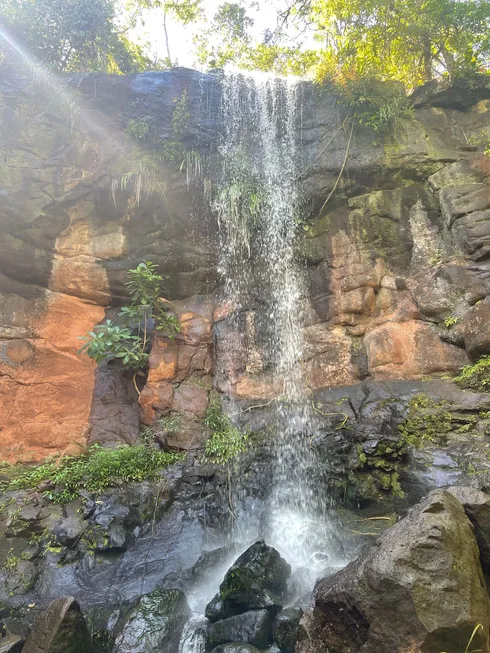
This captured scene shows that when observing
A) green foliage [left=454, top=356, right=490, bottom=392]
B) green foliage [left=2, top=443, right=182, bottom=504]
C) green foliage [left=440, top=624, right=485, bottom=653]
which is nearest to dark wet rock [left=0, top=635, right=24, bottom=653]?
green foliage [left=2, top=443, right=182, bottom=504]

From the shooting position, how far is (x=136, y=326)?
863 centimetres

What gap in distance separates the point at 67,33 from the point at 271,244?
24.2ft

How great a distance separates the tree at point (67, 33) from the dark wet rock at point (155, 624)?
10913mm

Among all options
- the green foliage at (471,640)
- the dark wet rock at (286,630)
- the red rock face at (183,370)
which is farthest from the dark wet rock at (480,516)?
the red rock face at (183,370)

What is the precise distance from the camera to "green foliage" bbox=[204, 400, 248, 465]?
6781mm

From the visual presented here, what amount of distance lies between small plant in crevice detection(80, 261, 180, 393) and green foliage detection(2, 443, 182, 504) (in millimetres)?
1650

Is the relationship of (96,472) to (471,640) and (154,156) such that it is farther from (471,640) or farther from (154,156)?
(154,156)

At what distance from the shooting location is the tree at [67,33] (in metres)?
9.30

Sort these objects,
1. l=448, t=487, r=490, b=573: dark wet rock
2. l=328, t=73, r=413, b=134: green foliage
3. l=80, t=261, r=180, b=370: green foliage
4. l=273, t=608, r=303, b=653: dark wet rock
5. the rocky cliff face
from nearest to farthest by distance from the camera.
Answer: l=448, t=487, r=490, b=573: dark wet rock, l=273, t=608, r=303, b=653: dark wet rock, the rocky cliff face, l=80, t=261, r=180, b=370: green foliage, l=328, t=73, r=413, b=134: green foliage

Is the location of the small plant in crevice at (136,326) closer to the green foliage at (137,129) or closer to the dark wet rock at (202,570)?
the green foliage at (137,129)

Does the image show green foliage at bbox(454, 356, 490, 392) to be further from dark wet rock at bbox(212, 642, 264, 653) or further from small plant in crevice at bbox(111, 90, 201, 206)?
small plant in crevice at bbox(111, 90, 201, 206)

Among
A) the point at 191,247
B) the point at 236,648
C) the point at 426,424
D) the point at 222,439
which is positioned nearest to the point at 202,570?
the point at 236,648

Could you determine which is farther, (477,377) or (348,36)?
(348,36)

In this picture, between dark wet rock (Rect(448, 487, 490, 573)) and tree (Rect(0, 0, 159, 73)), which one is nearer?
dark wet rock (Rect(448, 487, 490, 573))
